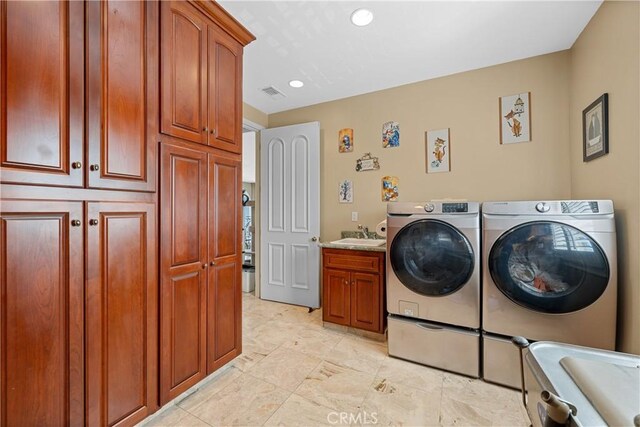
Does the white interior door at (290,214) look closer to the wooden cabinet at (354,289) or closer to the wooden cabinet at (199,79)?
the wooden cabinet at (354,289)

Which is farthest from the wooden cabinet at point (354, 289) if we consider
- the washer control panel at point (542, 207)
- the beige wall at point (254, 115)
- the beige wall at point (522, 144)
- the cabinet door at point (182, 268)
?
the beige wall at point (254, 115)

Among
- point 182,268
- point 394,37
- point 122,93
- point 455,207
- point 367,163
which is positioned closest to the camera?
point 122,93

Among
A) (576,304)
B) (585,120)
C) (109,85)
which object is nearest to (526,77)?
(585,120)

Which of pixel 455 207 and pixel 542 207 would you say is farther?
pixel 455 207

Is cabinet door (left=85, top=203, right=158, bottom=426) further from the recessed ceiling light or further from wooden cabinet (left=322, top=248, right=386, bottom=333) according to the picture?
the recessed ceiling light

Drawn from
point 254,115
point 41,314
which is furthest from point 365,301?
point 254,115

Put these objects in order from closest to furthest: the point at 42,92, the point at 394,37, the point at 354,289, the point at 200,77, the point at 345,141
Answer: the point at 42,92 → the point at 200,77 → the point at 394,37 → the point at 354,289 → the point at 345,141

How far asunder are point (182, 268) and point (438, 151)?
2491 millimetres

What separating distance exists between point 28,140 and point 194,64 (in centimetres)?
94

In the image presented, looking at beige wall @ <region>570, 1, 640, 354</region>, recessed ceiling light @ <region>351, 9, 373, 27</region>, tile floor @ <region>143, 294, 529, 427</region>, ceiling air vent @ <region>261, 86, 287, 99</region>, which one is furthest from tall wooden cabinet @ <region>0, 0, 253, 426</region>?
beige wall @ <region>570, 1, 640, 354</region>

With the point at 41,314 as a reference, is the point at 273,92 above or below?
above

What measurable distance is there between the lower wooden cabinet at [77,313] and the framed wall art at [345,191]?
213cm

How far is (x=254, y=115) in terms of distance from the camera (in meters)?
3.41

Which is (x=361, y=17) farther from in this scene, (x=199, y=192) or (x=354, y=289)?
(x=354, y=289)
